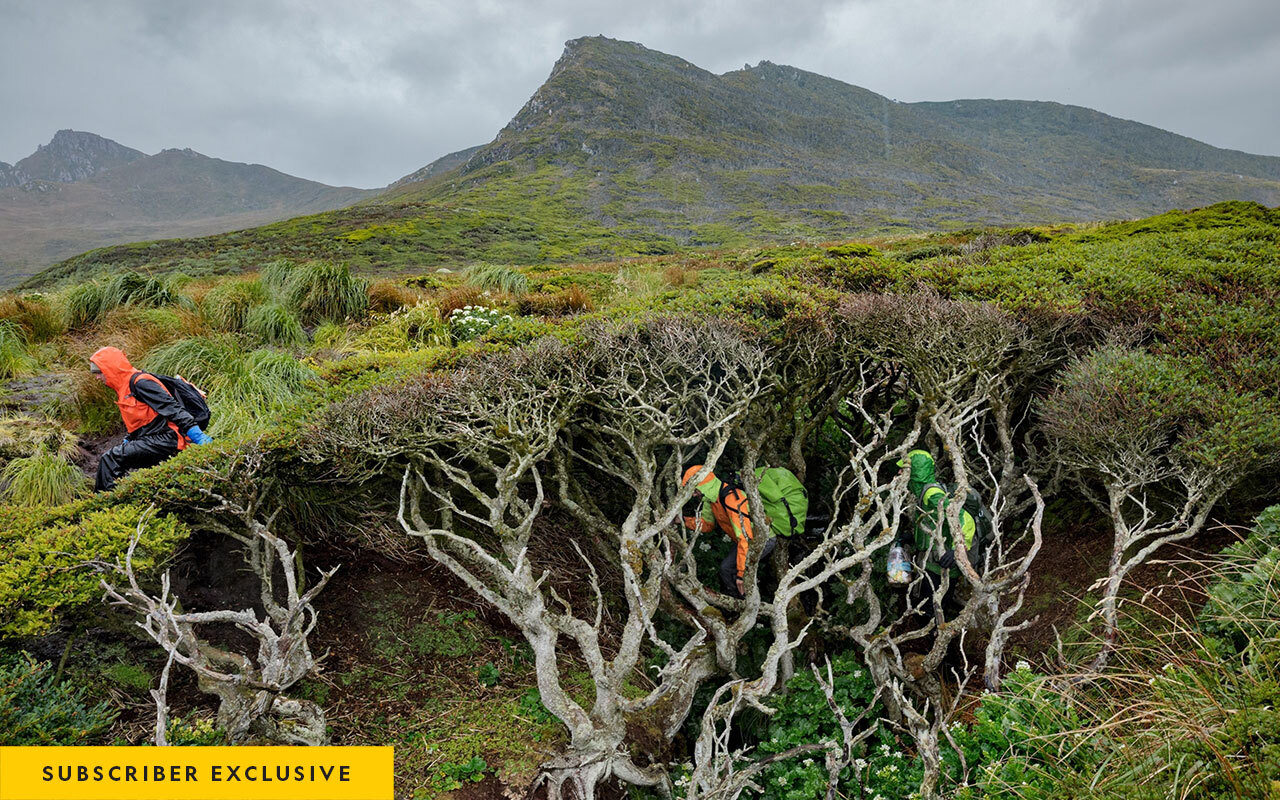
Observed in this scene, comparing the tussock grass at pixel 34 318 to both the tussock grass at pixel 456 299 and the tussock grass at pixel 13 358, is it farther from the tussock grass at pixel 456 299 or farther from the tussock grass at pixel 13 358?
the tussock grass at pixel 456 299

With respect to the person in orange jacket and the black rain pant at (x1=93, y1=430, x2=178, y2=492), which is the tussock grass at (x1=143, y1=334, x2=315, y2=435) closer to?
the black rain pant at (x1=93, y1=430, x2=178, y2=492)

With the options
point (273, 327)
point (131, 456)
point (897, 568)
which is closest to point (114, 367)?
point (131, 456)

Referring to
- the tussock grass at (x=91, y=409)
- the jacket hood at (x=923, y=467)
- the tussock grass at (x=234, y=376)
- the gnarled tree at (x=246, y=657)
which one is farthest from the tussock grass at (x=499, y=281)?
the jacket hood at (x=923, y=467)

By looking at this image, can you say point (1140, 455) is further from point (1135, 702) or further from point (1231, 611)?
point (1135, 702)

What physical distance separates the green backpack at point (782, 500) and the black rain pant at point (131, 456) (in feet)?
17.0

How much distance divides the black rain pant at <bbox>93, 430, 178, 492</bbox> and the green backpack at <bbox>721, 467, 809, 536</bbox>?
5189 mm

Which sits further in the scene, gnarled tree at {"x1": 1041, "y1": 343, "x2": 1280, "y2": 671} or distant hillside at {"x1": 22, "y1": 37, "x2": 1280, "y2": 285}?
distant hillside at {"x1": 22, "y1": 37, "x2": 1280, "y2": 285}

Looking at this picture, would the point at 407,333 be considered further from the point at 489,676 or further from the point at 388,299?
the point at 489,676

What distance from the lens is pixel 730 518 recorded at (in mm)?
5289

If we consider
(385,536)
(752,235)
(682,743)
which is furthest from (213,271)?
(752,235)

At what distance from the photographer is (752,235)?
2645 inches

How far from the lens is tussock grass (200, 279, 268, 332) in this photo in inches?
355

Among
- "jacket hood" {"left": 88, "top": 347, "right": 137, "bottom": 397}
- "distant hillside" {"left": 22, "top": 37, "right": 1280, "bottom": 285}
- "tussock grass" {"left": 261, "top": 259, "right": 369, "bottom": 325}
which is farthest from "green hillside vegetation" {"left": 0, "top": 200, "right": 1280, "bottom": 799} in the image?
"distant hillside" {"left": 22, "top": 37, "right": 1280, "bottom": 285}

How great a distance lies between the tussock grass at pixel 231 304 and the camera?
9008 millimetres
